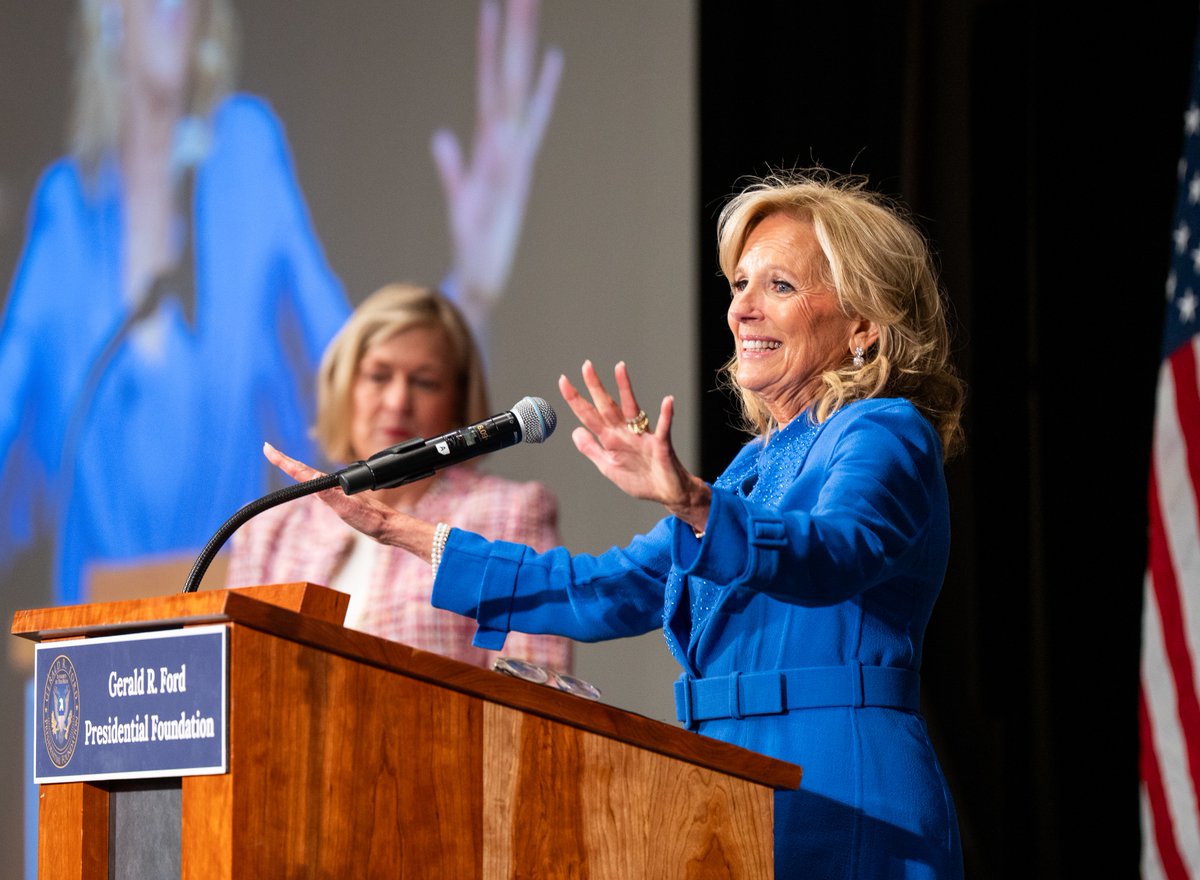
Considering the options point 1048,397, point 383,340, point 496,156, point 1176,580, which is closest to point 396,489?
point 383,340

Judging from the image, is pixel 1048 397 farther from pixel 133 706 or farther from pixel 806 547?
pixel 133 706

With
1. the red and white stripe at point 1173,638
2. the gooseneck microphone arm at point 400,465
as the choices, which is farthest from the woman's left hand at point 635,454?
the red and white stripe at point 1173,638

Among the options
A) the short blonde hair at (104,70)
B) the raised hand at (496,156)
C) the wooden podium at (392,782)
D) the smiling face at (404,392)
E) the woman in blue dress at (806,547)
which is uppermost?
the short blonde hair at (104,70)

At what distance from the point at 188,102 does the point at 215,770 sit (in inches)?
144

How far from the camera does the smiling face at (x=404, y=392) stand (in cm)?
395

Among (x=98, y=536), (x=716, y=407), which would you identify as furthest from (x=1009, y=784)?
(x=98, y=536)

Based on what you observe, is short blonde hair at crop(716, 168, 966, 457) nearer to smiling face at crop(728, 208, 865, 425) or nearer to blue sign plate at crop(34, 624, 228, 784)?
smiling face at crop(728, 208, 865, 425)

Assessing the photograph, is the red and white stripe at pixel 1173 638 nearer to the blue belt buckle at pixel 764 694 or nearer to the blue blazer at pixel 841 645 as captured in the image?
the blue blazer at pixel 841 645

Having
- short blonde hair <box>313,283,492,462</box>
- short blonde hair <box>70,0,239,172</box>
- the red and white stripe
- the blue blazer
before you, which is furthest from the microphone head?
short blonde hair <box>70,0,239,172</box>

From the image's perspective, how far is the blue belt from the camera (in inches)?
70.6

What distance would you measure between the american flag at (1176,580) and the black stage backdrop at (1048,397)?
4.2 inches

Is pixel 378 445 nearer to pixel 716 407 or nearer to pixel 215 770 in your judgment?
pixel 716 407

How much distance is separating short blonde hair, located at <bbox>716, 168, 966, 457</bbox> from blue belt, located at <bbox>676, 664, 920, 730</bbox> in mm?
364

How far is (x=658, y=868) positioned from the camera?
1549mm
